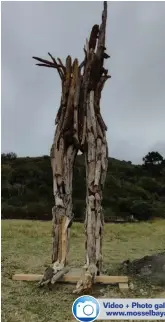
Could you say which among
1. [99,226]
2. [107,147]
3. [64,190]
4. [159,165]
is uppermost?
[159,165]

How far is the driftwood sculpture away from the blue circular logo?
5.84ft

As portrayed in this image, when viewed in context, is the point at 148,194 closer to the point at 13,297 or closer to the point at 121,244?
the point at 121,244

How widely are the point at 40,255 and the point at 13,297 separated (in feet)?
11.5

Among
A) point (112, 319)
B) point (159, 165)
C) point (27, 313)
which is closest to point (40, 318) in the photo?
point (27, 313)

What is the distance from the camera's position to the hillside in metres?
23.3

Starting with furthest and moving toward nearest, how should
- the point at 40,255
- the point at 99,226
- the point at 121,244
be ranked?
the point at 121,244, the point at 40,255, the point at 99,226

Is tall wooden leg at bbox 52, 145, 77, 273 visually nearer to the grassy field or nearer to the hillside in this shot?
the grassy field

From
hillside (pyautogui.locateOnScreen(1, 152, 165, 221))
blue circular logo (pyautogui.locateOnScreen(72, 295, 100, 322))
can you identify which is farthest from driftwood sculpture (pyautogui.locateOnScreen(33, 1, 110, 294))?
hillside (pyautogui.locateOnScreen(1, 152, 165, 221))

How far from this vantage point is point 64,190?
725 cm

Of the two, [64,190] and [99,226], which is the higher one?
[64,190]

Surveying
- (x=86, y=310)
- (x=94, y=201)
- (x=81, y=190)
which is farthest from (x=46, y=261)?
(x=81, y=190)

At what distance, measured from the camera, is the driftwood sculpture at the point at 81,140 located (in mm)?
7000

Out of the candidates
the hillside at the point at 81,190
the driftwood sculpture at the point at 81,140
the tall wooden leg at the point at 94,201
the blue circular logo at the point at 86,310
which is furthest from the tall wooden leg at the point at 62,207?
the hillside at the point at 81,190

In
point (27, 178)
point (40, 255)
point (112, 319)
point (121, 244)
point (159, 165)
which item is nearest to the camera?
point (112, 319)
